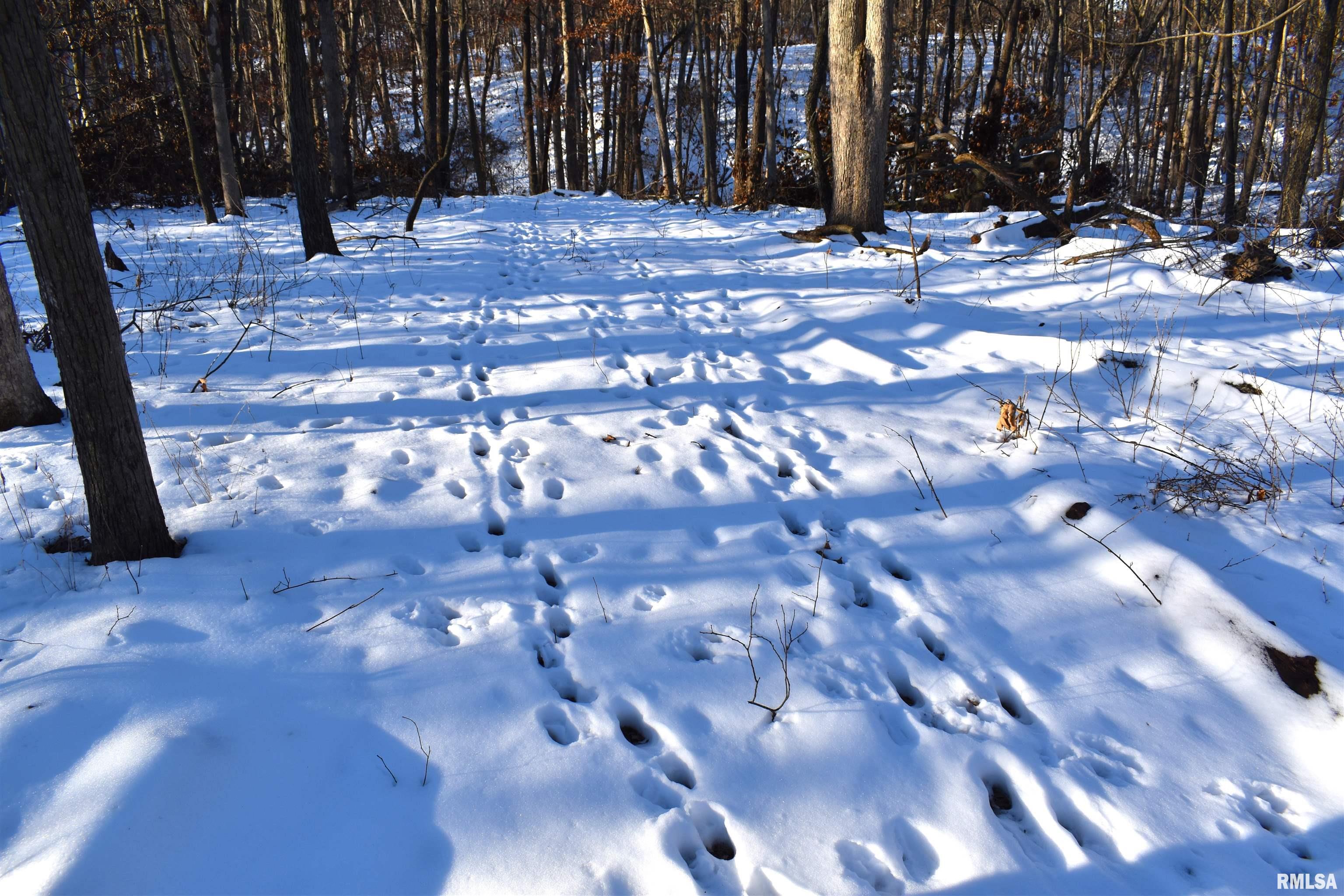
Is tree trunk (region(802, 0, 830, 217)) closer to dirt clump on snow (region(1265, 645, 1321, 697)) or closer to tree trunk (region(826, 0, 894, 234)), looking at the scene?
tree trunk (region(826, 0, 894, 234))

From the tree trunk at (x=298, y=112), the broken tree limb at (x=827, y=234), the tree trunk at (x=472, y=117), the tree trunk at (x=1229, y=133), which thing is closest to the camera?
the tree trunk at (x=298, y=112)

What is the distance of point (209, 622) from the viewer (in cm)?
267

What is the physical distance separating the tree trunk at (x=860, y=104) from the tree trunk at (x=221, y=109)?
10239mm

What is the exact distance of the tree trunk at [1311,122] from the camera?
826 centimetres

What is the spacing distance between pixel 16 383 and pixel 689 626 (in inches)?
174

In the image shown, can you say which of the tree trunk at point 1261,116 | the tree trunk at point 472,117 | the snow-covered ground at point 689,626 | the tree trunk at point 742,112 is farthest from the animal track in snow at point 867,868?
the tree trunk at point 472,117

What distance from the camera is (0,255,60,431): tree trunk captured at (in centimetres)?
400

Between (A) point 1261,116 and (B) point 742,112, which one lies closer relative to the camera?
(A) point 1261,116

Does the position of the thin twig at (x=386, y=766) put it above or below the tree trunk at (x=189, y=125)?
below

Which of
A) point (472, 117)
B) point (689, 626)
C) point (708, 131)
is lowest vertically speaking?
point (689, 626)

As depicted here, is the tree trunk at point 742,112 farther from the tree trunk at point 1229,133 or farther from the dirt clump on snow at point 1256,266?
the dirt clump on snow at point 1256,266

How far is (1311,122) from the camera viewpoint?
27.0 feet

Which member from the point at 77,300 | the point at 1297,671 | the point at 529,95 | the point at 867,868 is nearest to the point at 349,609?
the point at 77,300

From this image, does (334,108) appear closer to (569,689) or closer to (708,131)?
(708,131)
